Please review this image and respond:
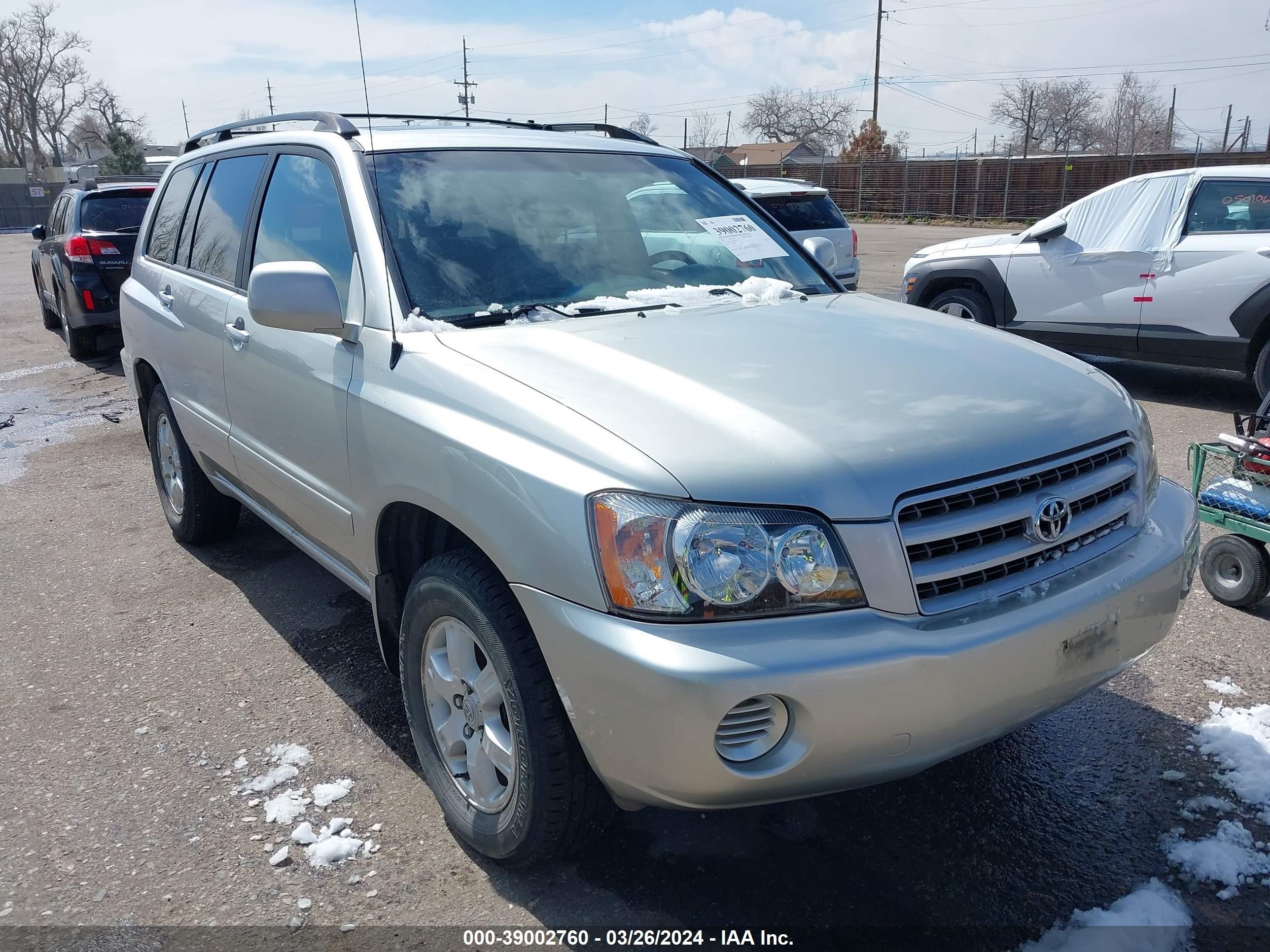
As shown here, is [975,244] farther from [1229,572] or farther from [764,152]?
[764,152]

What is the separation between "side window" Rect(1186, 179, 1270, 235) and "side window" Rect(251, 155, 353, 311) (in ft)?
21.9

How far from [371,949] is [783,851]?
43.0 inches

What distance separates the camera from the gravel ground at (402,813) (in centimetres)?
249

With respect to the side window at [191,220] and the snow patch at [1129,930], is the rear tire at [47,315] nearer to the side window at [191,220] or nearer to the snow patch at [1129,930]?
the side window at [191,220]

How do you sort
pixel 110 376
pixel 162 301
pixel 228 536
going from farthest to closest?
pixel 110 376 → pixel 228 536 → pixel 162 301

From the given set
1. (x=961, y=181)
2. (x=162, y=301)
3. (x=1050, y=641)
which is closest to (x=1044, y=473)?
(x=1050, y=641)

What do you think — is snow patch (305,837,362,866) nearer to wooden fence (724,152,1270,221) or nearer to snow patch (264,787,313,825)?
snow patch (264,787,313,825)

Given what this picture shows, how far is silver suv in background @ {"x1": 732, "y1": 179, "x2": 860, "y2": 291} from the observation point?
11.2 meters

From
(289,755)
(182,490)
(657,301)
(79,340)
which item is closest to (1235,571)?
(657,301)

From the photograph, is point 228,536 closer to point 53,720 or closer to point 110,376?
point 53,720

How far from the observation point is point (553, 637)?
7.02 ft

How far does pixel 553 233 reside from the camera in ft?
10.6

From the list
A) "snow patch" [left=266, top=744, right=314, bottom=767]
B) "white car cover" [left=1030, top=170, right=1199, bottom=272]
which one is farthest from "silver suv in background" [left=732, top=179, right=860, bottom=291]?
"snow patch" [left=266, top=744, right=314, bottom=767]

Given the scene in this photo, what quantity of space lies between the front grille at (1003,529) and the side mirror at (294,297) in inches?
67.6
